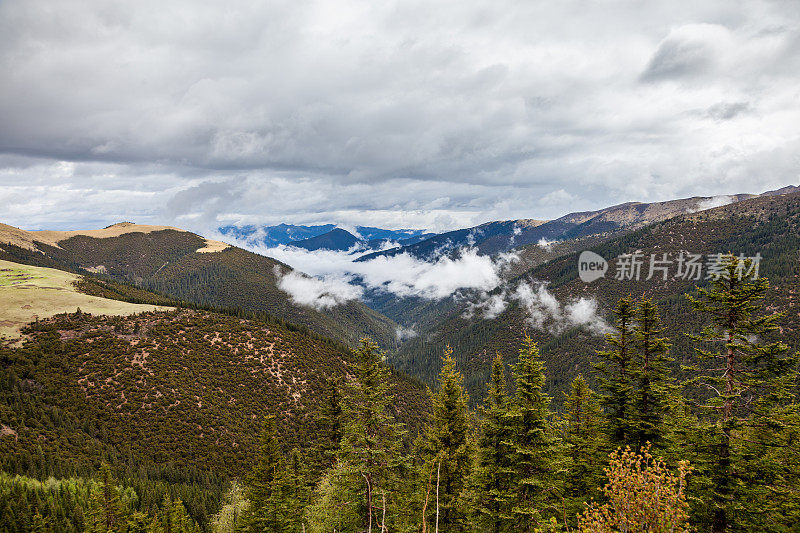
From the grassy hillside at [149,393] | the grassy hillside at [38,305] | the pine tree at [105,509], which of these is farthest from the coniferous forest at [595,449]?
the grassy hillside at [38,305]

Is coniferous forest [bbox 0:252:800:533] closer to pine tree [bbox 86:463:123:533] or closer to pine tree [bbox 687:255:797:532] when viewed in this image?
pine tree [bbox 687:255:797:532]

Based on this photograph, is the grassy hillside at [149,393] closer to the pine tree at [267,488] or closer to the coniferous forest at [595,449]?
the pine tree at [267,488]

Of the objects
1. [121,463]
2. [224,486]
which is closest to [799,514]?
[224,486]

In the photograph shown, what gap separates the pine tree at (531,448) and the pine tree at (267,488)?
17327 millimetres

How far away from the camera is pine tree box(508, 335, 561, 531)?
61.0 ft

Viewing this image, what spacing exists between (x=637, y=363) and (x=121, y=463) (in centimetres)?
8810

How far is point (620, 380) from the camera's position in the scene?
20.7 meters

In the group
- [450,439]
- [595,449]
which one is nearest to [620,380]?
[595,449]

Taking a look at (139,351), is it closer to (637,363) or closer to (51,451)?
(51,451)

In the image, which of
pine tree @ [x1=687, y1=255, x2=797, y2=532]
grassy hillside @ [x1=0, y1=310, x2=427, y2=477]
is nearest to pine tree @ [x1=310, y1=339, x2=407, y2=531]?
pine tree @ [x1=687, y1=255, x2=797, y2=532]

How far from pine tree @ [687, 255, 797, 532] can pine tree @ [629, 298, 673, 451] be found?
2.80m

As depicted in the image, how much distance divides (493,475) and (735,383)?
12.1 metres

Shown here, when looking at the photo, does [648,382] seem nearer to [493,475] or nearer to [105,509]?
[493,475]

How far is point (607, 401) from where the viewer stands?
68.8 ft
